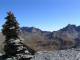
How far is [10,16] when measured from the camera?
22922mm

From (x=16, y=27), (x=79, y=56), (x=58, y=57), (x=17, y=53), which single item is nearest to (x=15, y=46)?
(x=17, y=53)

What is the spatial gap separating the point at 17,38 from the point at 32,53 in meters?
2.39

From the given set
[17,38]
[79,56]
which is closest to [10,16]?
[17,38]

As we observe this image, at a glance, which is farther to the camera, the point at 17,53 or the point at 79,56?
the point at 17,53

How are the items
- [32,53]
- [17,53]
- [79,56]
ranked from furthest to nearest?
[32,53]
[17,53]
[79,56]

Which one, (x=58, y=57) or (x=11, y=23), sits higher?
(x=11, y=23)

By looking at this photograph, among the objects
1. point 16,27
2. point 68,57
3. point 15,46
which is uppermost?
point 16,27

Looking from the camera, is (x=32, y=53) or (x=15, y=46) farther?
(x=32, y=53)

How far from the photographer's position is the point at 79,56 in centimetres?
2041

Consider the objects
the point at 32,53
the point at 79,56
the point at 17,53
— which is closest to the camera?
the point at 79,56

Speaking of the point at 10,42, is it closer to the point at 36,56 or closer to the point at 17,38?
the point at 17,38

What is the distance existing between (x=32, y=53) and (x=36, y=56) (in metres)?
0.99

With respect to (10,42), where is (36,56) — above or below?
below

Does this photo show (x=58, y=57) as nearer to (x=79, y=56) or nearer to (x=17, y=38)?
(x=79, y=56)
